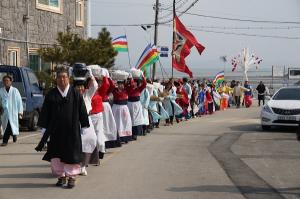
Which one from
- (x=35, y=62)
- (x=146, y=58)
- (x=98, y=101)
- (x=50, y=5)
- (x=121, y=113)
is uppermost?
(x=50, y=5)

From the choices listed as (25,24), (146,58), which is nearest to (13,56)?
(25,24)

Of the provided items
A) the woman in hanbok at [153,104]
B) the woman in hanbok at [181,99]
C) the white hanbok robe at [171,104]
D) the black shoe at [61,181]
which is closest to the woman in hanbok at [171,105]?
the white hanbok robe at [171,104]

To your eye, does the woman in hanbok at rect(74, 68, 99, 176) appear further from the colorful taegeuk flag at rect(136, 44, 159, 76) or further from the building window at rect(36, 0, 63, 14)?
the building window at rect(36, 0, 63, 14)

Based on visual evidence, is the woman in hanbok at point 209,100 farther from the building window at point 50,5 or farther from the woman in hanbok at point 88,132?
the woman in hanbok at point 88,132

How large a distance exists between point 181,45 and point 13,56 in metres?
8.00

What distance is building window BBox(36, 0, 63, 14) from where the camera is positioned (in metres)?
27.6

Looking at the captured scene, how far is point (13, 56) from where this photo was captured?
83.9 feet

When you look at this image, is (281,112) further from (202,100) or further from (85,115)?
(85,115)

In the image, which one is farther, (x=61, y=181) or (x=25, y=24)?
(x=25, y=24)

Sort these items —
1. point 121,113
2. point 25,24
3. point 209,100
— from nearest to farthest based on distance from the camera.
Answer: point 121,113 → point 25,24 → point 209,100

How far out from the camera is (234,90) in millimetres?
36969

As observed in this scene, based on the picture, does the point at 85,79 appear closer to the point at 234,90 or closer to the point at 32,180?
the point at 32,180

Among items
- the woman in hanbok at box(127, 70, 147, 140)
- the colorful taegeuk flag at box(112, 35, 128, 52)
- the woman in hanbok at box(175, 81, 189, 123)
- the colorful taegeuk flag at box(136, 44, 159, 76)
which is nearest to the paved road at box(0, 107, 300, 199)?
the woman in hanbok at box(127, 70, 147, 140)

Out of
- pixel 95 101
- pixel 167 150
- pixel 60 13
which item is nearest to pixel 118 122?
pixel 167 150
